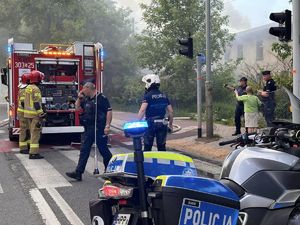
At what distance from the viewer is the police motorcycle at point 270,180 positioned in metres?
3.40

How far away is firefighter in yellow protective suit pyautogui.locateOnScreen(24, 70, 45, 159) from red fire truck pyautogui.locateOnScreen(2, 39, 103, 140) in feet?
6.32

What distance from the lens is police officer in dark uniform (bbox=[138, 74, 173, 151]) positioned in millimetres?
7477

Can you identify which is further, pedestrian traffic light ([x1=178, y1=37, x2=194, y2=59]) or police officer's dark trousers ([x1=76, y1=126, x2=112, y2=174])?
pedestrian traffic light ([x1=178, y1=37, x2=194, y2=59])

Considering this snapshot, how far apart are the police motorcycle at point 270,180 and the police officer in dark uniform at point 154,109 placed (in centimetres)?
403

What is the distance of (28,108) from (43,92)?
2.48 metres

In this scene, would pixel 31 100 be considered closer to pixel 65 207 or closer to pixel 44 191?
pixel 44 191

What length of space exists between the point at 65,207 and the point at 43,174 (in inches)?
92.5

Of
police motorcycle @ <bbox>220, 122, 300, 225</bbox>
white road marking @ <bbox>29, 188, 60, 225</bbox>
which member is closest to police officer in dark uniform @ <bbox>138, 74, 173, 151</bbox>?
white road marking @ <bbox>29, 188, 60, 225</bbox>

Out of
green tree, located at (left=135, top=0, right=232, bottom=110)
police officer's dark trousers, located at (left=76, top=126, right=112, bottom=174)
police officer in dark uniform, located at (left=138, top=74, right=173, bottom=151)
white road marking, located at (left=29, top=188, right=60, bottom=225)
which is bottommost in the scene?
white road marking, located at (left=29, top=188, right=60, bottom=225)

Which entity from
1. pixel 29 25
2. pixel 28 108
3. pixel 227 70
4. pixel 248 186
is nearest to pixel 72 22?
pixel 29 25

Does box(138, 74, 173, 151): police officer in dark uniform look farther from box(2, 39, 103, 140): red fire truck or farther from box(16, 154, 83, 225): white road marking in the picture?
box(2, 39, 103, 140): red fire truck

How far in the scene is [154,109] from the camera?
752 cm

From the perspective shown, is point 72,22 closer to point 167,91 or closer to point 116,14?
point 116,14

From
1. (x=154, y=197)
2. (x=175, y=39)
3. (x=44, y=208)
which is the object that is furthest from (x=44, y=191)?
(x=175, y=39)
